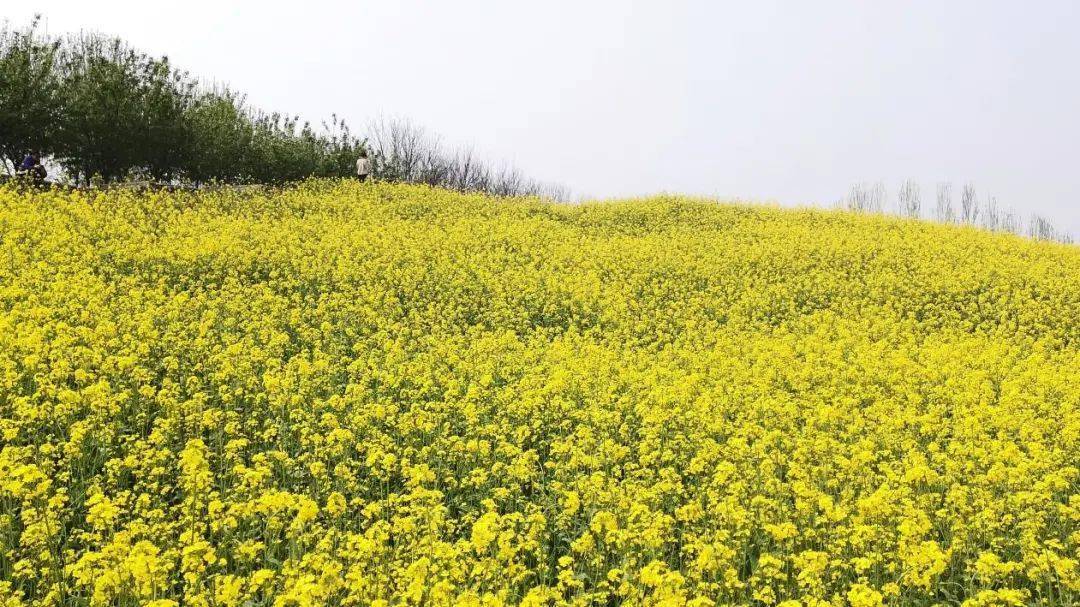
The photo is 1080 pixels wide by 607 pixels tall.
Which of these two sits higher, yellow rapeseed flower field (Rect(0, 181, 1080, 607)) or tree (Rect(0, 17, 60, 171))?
tree (Rect(0, 17, 60, 171))

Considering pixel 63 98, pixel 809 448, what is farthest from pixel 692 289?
pixel 63 98

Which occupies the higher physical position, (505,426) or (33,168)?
(33,168)

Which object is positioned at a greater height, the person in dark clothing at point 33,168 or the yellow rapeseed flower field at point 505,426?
the person in dark clothing at point 33,168

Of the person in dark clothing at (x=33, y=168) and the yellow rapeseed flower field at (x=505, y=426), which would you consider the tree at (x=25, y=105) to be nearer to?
the person in dark clothing at (x=33, y=168)

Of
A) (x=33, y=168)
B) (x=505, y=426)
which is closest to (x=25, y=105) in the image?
(x=33, y=168)

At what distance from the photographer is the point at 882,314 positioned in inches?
763

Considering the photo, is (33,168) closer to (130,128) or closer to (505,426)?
(130,128)

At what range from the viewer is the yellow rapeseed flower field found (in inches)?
245

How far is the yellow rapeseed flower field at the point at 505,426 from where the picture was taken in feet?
20.4

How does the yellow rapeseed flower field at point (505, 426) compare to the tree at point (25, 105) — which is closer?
the yellow rapeseed flower field at point (505, 426)

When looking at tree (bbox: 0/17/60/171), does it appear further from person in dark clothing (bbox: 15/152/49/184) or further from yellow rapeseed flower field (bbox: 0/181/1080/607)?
yellow rapeseed flower field (bbox: 0/181/1080/607)

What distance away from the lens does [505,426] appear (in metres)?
9.54

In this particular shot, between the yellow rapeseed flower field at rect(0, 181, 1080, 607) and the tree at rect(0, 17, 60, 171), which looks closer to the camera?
the yellow rapeseed flower field at rect(0, 181, 1080, 607)

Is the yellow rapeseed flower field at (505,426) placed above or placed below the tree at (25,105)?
below
